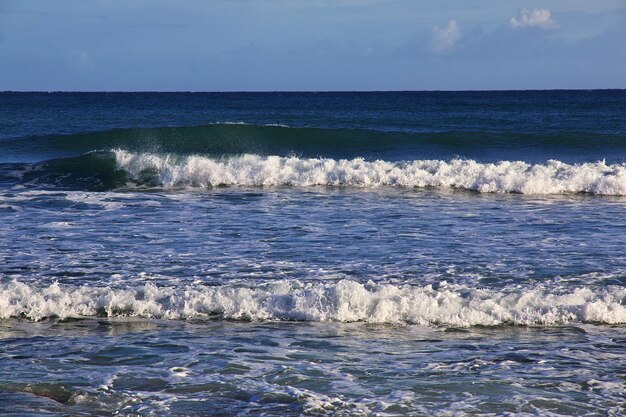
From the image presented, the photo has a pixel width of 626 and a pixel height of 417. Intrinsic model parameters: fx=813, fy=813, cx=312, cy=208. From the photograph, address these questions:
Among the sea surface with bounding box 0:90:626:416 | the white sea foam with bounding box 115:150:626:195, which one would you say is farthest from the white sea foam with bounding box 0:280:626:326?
the white sea foam with bounding box 115:150:626:195

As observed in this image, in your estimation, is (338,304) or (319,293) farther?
(319,293)

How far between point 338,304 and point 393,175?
1137 centimetres

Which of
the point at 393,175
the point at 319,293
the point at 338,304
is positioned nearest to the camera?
the point at 338,304

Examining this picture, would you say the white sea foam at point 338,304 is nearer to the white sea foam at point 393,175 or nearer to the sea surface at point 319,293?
the sea surface at point 319,293

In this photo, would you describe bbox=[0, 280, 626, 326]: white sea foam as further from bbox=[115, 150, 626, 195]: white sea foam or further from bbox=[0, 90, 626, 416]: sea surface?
bbox=[115, 150, 626, 195]: white sea foam

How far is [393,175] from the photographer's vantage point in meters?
19.5

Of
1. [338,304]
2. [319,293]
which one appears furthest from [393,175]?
[338,304]

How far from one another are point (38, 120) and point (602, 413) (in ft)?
121

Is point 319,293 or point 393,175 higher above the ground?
point 393,175

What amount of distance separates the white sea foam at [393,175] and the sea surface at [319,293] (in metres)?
0.06

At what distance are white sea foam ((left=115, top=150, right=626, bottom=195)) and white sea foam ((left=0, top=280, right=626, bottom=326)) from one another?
9.51 meters

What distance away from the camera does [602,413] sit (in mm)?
5676

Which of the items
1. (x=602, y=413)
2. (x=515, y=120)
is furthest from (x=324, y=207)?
(x=515, y=120)

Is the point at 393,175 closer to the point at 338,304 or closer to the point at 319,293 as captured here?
the point at 319,293
